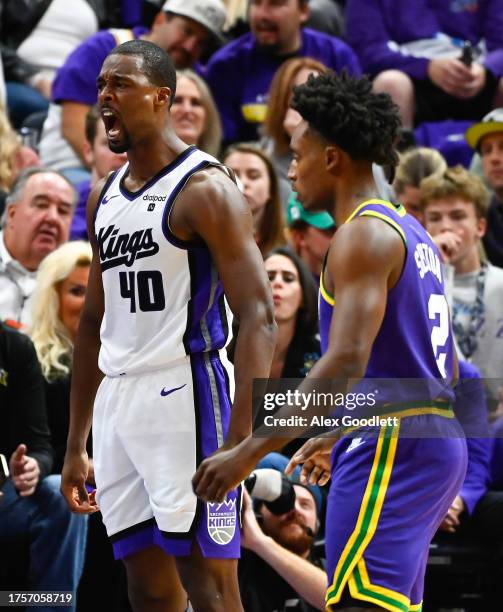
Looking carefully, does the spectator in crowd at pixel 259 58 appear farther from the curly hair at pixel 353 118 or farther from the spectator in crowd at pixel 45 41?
the curly hair at pixel 353 118

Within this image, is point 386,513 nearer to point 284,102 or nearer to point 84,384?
point 84,384

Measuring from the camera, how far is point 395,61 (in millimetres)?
8414

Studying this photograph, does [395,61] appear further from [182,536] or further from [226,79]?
[182,536]

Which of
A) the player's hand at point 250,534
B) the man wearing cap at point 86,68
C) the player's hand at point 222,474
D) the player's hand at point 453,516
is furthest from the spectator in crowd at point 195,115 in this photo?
the player's hand at point 222,474

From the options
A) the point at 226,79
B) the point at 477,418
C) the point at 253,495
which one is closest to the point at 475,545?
the point at 477,418

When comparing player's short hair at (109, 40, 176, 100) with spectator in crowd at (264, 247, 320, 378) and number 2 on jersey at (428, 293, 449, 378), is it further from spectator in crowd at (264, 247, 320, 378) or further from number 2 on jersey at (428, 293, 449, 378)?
spectator in crowd at (264, 247, 320, 378)

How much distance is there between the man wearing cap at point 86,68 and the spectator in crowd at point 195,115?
0.60 metres

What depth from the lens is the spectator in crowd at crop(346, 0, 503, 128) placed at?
831cm

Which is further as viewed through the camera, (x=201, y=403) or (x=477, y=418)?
(x=477, y=418)

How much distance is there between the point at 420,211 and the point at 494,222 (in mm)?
726

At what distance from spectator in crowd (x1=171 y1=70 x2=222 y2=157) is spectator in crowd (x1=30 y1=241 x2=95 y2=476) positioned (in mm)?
1474

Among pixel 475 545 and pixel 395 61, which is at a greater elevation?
pixel 395 61

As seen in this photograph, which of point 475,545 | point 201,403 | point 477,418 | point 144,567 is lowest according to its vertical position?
point 475,545

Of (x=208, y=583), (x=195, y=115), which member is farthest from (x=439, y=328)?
(x=195, y=115)
